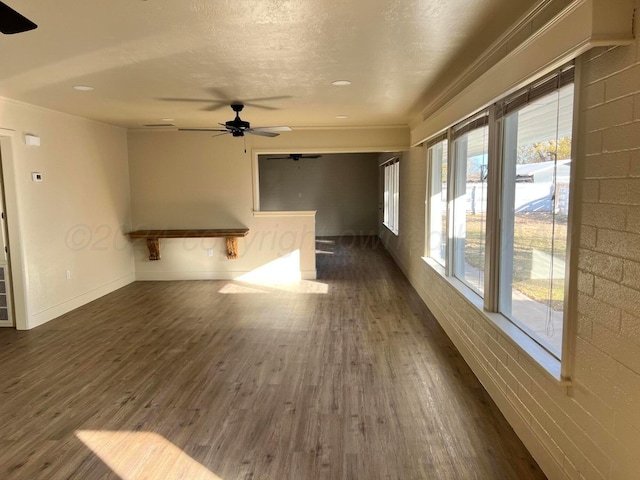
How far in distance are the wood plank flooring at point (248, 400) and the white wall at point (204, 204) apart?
1.87m

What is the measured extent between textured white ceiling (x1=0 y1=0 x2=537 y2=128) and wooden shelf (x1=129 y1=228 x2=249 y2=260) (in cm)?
241

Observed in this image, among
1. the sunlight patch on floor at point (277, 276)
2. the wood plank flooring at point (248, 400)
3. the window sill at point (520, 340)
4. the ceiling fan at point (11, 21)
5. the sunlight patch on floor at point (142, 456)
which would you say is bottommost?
the sunlight patch on floor at point (142, 456)

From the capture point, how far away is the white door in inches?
182

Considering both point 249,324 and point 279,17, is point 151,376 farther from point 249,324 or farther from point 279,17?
point 279,17

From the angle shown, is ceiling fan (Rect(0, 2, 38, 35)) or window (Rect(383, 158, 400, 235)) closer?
ceiling fan (Rect(0, 2, 38, 35))

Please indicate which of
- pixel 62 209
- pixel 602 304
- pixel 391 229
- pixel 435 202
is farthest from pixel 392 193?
pixel 602 304

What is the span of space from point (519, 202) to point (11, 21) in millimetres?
2820

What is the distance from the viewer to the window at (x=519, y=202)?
89.9 inches

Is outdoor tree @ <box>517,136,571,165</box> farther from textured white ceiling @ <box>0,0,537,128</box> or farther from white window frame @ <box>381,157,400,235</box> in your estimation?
white window frame @ <box>381,157,400,235</box>

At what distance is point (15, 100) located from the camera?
444 cm

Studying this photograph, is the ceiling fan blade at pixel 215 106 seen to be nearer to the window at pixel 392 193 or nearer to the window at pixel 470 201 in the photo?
the window at pixel 470 201

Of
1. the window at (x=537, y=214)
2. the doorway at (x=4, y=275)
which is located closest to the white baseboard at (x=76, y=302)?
the doorway at (x=4, y=275)

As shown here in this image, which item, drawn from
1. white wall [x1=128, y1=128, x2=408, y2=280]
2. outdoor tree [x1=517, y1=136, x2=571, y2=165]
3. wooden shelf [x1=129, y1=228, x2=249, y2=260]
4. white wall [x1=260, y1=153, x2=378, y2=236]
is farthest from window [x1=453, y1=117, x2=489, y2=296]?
white wall [x1=260, y1=153, x2=378, y2=236]

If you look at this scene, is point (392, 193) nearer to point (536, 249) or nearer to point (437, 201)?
point (437, 201)
